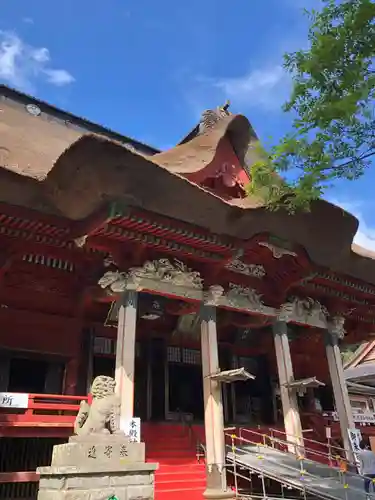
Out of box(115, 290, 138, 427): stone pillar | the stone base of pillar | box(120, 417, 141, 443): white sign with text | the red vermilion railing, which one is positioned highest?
box(115, 290, 138, 427): stone pillar

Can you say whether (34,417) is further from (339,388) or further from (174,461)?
(339,388)

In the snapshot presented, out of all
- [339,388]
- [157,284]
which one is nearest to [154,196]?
[157,284]

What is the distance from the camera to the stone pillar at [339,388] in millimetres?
12594

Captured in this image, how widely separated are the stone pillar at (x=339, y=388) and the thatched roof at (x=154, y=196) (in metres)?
2.96

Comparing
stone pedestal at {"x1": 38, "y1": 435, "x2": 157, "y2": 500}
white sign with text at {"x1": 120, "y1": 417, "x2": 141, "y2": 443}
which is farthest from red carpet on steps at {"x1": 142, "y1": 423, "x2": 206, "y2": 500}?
stone pedestal at {"x1": 38, "y1": 435, "x2": 157, "y2": 500}

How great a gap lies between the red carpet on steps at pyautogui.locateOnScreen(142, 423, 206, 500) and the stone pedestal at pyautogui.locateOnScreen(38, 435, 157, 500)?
7.94ft

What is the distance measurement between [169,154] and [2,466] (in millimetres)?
8468

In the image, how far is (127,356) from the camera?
9430 millimetres

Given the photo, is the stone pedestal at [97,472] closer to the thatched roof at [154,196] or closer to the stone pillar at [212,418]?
the stone pillar at [212,418]

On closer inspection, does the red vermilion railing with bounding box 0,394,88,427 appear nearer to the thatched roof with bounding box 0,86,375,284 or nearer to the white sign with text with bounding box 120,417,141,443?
the white sign with text with bounding box 120,417,141,443

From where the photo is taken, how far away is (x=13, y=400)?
8.60 meters

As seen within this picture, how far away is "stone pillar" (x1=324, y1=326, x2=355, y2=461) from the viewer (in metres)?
12.6

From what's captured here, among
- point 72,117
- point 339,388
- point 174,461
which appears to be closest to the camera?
point 174,461

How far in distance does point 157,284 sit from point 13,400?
3.79m
